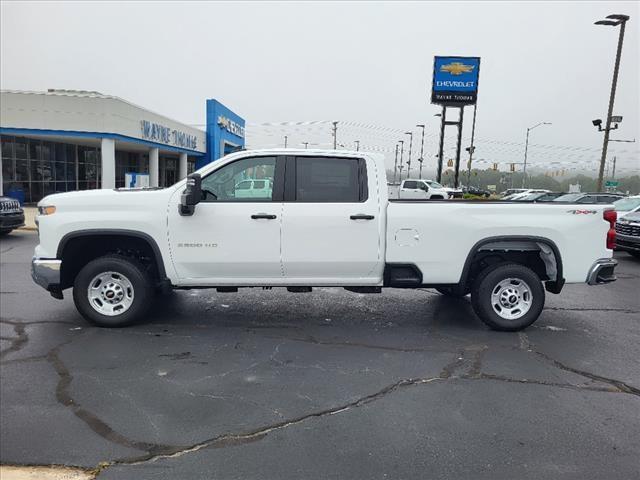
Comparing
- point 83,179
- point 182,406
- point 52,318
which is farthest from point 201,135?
point 182,406

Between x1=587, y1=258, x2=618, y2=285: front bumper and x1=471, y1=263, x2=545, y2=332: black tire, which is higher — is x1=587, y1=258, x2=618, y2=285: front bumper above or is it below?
above

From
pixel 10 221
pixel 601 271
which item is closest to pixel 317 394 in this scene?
pixel 601 271

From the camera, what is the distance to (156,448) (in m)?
3.23

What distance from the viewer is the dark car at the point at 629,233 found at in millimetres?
12008

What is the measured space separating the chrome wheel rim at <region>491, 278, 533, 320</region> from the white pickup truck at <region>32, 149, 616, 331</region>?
0.01 m

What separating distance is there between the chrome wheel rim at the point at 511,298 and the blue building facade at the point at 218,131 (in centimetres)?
3142

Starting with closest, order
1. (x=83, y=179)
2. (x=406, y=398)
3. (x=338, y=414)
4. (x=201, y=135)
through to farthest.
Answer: (x=338, y=414) → (x=406, y=398) → (x=83, y=179) → (x=201, y=135)

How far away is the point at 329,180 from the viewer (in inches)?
227

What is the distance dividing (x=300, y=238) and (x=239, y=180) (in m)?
0.96

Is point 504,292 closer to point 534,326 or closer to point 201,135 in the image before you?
point 534,326

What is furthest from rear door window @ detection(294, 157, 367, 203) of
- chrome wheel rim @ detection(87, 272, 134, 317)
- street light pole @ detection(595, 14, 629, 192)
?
street light pole @ detection(595, 14, 629, 192)

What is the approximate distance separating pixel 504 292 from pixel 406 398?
8.17ft

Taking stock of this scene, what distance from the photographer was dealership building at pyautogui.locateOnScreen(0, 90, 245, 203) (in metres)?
21.9

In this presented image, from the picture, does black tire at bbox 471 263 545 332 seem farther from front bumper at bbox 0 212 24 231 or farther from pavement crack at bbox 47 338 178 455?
front bumper at bbox 0 212 24 231
